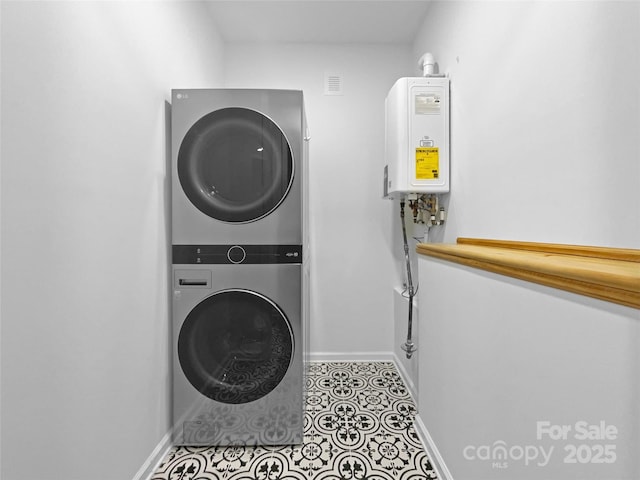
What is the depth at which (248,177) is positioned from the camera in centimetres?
155

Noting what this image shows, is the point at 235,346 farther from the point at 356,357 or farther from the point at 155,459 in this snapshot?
the point at 356,357

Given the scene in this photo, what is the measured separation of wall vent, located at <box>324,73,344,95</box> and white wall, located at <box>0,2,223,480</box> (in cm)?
130

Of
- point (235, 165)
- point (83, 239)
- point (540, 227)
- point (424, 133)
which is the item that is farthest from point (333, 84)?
point (83, 239)

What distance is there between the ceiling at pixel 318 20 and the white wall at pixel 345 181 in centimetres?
9

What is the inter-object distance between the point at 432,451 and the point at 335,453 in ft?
1.47

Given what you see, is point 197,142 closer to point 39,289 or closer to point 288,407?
point 39,289

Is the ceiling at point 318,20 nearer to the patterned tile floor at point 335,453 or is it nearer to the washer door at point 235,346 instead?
the washer door at point 235,346

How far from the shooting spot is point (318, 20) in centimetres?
229

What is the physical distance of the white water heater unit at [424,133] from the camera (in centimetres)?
185

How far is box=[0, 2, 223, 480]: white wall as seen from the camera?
0.84 meters

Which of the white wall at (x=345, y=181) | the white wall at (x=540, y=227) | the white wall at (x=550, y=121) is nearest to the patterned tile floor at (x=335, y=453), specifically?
the white wall at (x=540, y=227)

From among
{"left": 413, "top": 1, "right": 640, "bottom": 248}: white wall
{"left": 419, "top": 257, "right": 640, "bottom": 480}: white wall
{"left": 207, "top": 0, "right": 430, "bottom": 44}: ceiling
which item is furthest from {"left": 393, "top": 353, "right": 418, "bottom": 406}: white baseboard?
{"left": 207, "top": 0, "right": 430, "bottom": 44}: ceiling

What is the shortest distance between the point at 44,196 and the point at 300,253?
96cm

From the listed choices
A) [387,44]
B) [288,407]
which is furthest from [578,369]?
[387,44]
